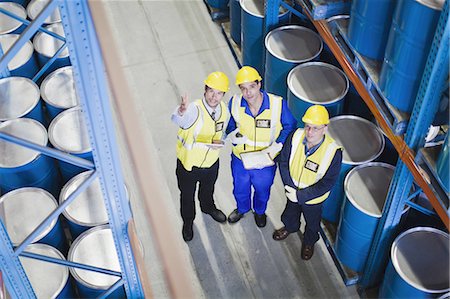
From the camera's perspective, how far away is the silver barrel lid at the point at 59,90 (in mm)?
5523

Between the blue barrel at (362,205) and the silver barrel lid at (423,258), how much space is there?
0.28m

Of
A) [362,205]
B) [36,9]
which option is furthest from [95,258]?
[36,9]

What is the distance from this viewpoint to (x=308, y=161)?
466 centimetres

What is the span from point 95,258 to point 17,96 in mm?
1767

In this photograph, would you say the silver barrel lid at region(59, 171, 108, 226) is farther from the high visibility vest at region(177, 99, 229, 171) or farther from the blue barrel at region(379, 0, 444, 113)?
the blue barrel at region(379, 0, 444, 113)

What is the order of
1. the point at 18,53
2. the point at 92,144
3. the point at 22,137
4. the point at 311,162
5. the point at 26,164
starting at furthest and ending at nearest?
the point at 18,53 → the point at 22,137 → the point at 26,164 → the point at 311,162 → the point at 92,144

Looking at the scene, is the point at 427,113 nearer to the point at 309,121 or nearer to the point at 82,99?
the point at 309,121

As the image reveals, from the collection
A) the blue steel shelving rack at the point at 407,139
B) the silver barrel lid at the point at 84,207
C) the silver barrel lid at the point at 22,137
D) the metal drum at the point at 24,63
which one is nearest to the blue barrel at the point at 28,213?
the silver barrel lid at the point at 84,207

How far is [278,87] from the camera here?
608cm

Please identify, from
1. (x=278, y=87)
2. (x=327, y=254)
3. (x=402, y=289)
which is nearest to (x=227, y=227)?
(x=327, y=254)

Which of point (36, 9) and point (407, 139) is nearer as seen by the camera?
point (407, 139)

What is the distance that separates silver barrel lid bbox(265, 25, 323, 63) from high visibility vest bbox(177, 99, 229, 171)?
1341 mm

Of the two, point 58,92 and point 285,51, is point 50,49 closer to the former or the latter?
point 58,92

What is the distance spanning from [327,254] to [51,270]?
2.44m
